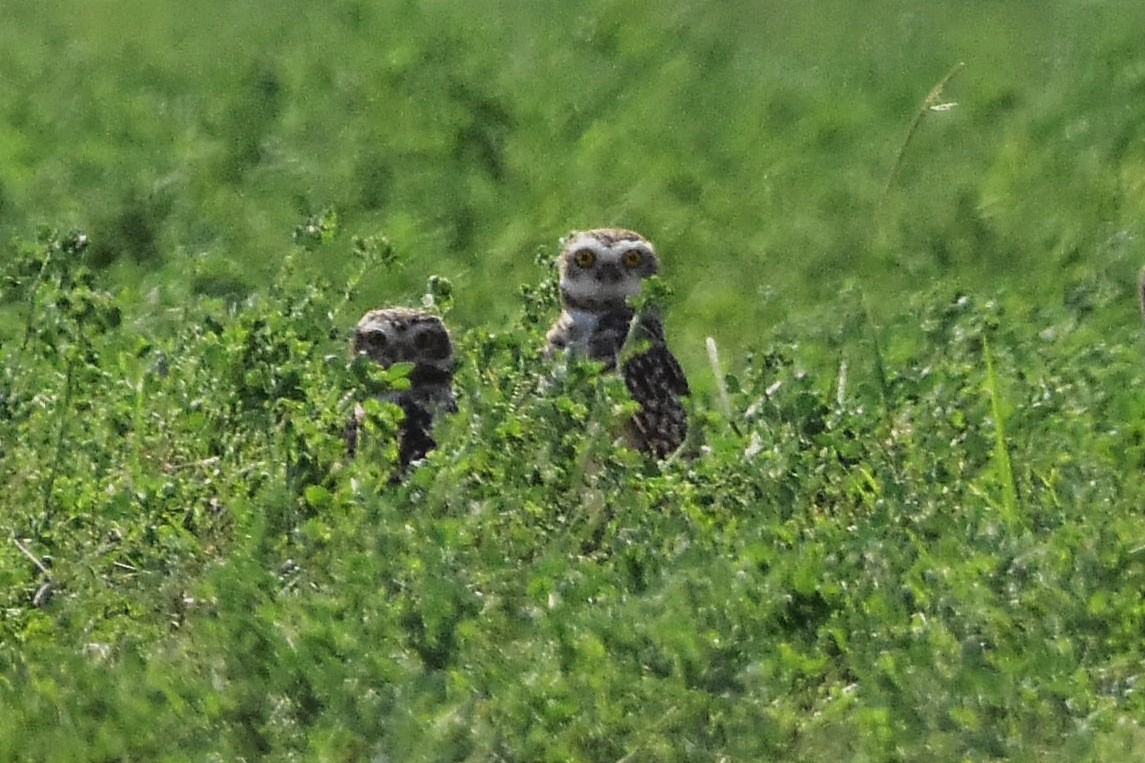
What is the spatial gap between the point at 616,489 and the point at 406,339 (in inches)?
50.9

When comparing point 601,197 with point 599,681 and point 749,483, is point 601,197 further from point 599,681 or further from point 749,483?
point 599,681

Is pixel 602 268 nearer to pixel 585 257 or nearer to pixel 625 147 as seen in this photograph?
pixel 585 257

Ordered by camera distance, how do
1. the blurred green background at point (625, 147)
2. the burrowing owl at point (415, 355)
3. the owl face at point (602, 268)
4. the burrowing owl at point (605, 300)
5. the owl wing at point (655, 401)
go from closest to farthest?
1. the burrowing owl at point (415, 355)
2. the owl wing at point (655, 401)
3. the burrowing owl at point (605, 300)
4. the owl face at point (602, 268)
5. the blurred green background at point (625, 147)

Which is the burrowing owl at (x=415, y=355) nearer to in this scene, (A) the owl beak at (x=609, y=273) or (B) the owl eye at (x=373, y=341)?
(B) the owl eye at (x=373, y=341)

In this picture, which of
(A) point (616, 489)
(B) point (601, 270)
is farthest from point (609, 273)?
(A) point (616, 489)

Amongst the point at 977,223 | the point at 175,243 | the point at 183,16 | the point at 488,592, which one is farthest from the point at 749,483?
the point at 183,16

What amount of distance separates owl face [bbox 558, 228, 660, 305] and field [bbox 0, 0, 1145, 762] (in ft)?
1.04

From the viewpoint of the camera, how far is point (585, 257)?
256 inches

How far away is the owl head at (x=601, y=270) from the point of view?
21.2ft

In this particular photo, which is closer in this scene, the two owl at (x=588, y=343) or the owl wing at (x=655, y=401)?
the two owl at (x=588, y=343)

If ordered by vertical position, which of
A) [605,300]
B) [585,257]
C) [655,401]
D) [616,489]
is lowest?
[616,489]

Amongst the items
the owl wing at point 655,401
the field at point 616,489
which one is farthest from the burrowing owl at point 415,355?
the owl wing at point 655,401

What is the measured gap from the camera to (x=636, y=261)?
258 inches

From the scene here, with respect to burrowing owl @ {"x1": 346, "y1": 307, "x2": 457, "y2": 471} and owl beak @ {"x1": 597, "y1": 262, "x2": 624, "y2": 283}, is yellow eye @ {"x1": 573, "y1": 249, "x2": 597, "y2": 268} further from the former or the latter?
burrowing owl @ {"x1": 346, "y1": 307, "x2": 457, "y2": 471}
